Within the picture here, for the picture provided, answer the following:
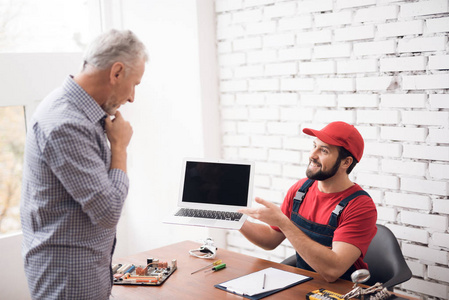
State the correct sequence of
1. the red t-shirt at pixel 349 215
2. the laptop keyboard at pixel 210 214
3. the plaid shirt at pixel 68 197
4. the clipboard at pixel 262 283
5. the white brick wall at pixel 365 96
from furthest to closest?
1. the white brick wall at pixel 365 96
2. the laptop keyboard at pixel 210 214
3. the red t-shirt at pixel 349 215
4. the clipboard at pixel 262 283
5. the plaid shirt at pixel 68 197

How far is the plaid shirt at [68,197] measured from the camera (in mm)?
1592

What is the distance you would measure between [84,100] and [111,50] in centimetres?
19

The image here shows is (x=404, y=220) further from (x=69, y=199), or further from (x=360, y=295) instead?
(x=69, y=199)

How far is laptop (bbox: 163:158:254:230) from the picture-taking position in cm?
244

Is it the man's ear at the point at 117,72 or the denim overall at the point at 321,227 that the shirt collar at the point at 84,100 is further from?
the denim overall at the point at 321,227

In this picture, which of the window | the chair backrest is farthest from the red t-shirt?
the window

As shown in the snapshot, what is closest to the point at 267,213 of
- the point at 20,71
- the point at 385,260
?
the point at 385,260

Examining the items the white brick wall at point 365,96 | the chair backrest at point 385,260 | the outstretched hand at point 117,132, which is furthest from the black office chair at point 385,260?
the outstretched hand at point 117,132

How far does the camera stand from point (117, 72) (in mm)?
1729

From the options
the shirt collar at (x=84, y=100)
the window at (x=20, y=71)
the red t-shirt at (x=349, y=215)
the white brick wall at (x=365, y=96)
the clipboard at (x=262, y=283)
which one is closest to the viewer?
the shirt collar at (x=84, y=100)

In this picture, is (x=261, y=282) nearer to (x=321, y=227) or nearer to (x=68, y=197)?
(x=321, y=227)

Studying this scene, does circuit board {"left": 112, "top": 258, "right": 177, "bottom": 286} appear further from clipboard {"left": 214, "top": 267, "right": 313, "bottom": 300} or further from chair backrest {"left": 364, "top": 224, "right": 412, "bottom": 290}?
chair backrest {"left": 364, "top": 224, "right": 412, "bottom": 290}

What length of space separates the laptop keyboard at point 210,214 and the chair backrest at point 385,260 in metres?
0.67

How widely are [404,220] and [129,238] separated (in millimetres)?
2192
